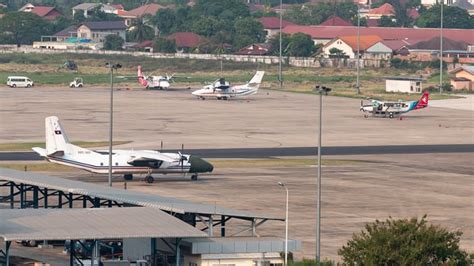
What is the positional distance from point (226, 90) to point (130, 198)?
128 meters

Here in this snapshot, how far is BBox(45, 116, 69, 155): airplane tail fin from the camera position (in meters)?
93.9

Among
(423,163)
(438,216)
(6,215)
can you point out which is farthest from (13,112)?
(6,215)

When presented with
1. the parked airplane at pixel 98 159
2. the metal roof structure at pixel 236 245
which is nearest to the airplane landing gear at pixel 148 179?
→ the parked airplane at pixel 98 159

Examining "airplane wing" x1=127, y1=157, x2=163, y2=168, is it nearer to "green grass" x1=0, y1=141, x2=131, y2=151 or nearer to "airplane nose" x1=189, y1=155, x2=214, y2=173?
"airplane nose" x1=189, y1=155, x2=214, y2=173

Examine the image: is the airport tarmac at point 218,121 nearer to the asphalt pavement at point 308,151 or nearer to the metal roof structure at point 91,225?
the asphalt pavement at point 308,151

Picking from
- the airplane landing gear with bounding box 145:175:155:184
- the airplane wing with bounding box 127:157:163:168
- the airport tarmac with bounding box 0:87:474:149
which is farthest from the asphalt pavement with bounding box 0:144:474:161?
the airplane wing with bounding box 127:157:163:168

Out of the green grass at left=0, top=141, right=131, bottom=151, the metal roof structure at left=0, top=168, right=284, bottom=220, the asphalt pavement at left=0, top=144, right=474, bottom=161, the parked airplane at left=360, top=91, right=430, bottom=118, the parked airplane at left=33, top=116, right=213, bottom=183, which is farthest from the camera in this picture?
the parked airplane at left=360, top=91, right=430, bottom=118

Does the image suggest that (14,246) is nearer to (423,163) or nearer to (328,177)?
(328,177)

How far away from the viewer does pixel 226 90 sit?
18988cm

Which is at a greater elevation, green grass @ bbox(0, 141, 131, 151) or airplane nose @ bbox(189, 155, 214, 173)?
airplane nose @ bbox(189, 155, 214, 173)

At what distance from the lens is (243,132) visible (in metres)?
137

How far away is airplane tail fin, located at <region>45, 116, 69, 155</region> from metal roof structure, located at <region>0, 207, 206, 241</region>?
3703 cm

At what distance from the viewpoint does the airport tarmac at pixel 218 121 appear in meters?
129

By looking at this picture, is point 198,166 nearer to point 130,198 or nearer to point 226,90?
point 130,198
